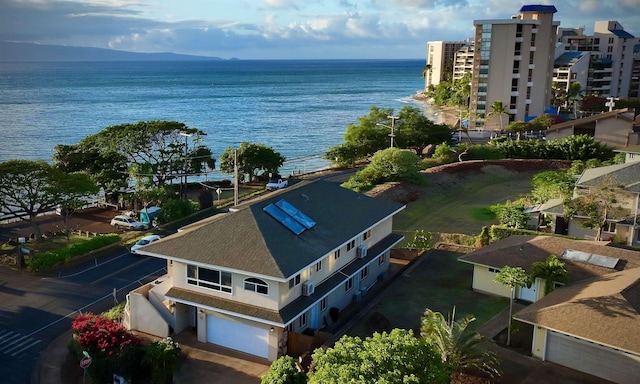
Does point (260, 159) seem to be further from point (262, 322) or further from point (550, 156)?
point (262, 322)

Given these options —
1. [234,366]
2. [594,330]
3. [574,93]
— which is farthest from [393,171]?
[574,93]

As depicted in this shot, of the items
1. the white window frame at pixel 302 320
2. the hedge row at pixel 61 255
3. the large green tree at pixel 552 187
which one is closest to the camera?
the white window frame at pixel 302 320

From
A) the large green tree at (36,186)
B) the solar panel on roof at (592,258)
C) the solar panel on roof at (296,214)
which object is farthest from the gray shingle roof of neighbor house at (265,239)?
the large green tree at (36,186)

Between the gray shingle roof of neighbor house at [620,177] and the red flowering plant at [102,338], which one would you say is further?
the gray shingle roof of neighbor house at [620,177]

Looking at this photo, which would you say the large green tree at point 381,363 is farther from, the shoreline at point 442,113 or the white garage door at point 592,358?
the shoreline at point 442,113

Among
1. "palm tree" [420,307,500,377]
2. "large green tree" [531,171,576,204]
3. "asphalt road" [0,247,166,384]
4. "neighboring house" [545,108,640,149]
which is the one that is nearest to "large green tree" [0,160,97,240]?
"asphalt road" [0,247,166,384]

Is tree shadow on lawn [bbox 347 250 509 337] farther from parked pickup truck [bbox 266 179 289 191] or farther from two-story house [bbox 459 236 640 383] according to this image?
parked pickup truck [bbox 266 179 289 191]

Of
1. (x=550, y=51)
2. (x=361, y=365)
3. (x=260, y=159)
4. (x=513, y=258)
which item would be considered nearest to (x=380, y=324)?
(x=513, y=258)
